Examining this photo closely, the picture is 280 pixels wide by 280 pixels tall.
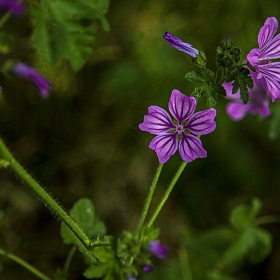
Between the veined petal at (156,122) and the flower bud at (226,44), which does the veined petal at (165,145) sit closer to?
the veined petal at (156,122)

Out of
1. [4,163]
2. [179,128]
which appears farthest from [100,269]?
[179,128]

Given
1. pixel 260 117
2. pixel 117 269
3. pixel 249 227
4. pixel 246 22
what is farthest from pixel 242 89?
pixel 246 22

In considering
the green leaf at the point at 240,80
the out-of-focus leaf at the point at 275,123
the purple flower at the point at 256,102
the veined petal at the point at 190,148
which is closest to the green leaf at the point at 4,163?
the veined petal at the point at 190,148

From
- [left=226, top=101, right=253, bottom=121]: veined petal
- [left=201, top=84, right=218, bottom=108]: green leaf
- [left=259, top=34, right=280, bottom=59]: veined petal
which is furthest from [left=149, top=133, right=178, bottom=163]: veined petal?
[left=226, top=101, right=253, bottom=121]: veined petal

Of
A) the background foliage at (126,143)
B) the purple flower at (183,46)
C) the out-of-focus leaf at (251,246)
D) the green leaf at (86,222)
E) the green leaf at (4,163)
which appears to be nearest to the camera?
the green leaf at (4,163)

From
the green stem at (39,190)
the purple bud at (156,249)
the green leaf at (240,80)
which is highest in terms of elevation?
the green leaf at (240,80)

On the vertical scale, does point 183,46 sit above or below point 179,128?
above

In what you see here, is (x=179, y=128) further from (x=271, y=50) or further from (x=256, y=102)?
(x=256, y=102)
